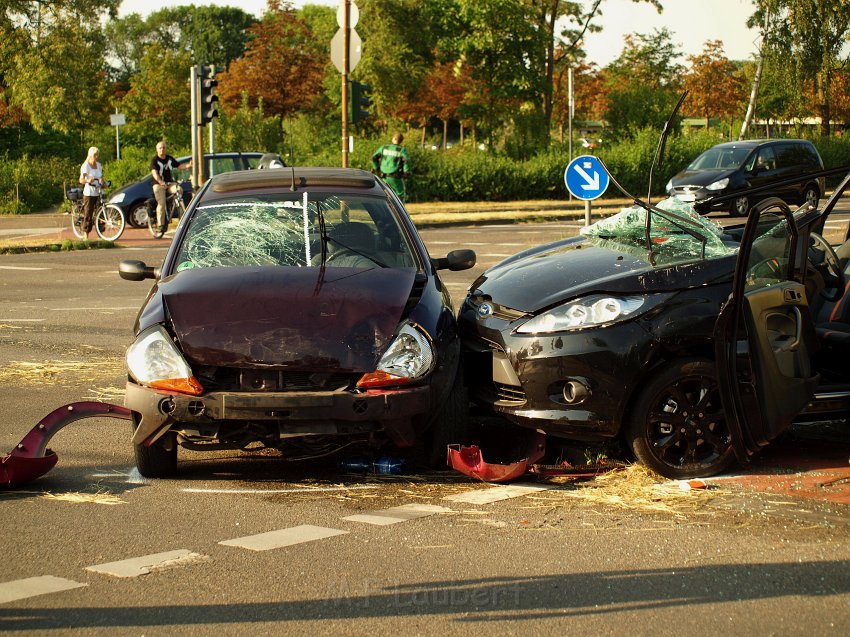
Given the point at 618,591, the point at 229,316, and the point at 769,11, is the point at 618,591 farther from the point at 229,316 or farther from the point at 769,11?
the point at 769,11

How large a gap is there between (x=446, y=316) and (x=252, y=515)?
1636 millimetres

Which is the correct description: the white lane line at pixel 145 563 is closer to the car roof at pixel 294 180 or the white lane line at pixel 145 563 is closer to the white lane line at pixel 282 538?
the white lane line at pixel 282 538

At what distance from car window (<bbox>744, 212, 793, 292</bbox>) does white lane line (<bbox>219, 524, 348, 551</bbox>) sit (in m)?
2.19

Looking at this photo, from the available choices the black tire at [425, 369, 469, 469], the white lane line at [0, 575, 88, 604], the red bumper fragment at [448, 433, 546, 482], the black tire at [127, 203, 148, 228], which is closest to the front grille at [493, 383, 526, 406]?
the black tire at [425, 369, 469, 469]

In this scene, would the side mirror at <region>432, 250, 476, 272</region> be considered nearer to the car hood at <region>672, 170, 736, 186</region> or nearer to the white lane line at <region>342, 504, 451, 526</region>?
the white lane line at <region>342, 504, 451, 526</region>

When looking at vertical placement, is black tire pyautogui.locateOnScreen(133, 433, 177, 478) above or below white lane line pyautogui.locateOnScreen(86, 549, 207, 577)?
above

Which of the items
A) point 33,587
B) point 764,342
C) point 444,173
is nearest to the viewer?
point 33,587

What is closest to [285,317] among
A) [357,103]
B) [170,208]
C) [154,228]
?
[170,208]

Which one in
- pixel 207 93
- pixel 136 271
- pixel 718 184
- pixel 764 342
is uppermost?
pixel 207 93

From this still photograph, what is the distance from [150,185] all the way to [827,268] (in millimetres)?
21186

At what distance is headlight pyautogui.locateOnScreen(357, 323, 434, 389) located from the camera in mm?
5754

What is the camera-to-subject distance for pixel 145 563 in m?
4.66

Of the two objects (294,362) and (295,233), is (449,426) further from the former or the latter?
(295,233)

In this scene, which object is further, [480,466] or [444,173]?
[444,173]
